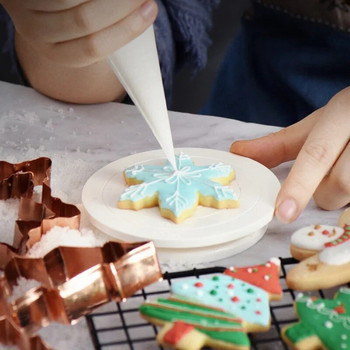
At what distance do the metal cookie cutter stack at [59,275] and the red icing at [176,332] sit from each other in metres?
0.09

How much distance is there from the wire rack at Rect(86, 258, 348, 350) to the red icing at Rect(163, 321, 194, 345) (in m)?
0.04

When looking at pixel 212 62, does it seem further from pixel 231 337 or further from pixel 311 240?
pixel 231 337

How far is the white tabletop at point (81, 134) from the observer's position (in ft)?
2.85

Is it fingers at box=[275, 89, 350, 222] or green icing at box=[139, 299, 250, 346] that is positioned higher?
green icing at box=[139, 299, 250, 346]

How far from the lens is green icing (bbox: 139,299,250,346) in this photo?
51cm

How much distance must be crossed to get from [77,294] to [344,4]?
2.33 feet

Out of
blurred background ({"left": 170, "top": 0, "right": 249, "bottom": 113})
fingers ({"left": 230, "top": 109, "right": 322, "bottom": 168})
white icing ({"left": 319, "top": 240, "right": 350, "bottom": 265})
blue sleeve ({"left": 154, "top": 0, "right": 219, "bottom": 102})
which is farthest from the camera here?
blurred background ({"left": 170, "top": 0, "right": 249, "bottom": 113})

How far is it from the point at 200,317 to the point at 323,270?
0.43ft

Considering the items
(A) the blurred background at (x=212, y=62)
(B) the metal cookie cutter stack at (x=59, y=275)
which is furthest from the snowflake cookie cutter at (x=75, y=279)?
(A) the blurred background at (x=212, y=62)

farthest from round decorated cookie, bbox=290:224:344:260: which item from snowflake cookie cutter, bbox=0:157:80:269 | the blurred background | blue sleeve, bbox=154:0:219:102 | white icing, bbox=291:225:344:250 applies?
the blurred background

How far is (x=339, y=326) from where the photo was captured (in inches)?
20.7

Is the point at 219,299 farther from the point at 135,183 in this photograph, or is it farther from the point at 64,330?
the point at 135,183

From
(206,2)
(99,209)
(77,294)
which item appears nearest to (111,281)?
(77,294)

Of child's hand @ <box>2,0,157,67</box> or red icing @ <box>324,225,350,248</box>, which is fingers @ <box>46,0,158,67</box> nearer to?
child's hand @ <box>2,0,157,67</box>
